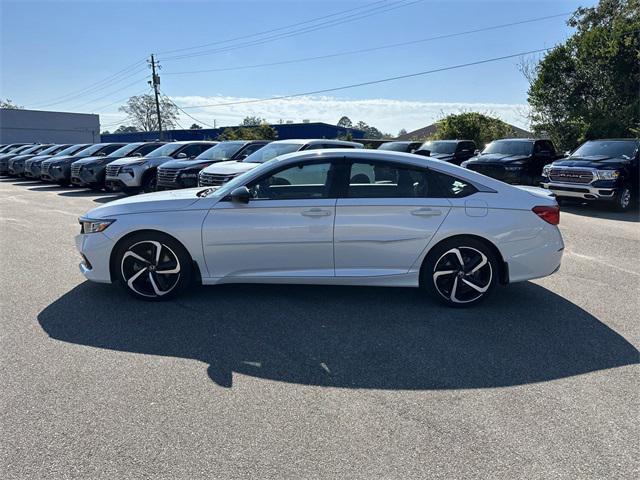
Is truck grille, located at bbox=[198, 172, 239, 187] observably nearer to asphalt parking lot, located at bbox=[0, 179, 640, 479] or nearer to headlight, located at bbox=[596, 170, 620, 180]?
asphalt parking lot, located at bbox=[0, 179, 640, 479]

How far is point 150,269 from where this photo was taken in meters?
4.79

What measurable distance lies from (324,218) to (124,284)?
2.16m

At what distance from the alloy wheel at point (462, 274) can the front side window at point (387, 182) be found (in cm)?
66

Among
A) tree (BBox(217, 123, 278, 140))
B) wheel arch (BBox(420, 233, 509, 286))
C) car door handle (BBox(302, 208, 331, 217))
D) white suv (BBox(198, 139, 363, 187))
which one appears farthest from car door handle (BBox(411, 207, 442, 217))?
tree (BBox(217, 123, 278, 140))

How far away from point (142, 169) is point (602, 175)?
12166mm

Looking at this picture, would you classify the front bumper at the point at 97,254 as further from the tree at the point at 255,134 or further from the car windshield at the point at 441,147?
the tree at the point at 255,134

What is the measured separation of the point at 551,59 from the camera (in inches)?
925

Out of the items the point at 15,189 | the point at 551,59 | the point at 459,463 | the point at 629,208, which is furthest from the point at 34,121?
the point at 459,463

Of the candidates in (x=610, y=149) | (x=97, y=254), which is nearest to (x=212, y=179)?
(x=97, y=254)

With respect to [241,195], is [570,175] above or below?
above

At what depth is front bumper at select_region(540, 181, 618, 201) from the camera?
11.2 m

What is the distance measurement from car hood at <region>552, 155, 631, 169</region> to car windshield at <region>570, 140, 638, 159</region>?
284 mm

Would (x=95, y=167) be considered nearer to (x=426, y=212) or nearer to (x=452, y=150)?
(x=452, y=150)

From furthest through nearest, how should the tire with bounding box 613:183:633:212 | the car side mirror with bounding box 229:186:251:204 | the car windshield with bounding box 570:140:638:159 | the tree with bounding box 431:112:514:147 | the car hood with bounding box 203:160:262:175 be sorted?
the tree with bounding box 431:112:514:147 < the car windshield with bounding box 570:140:638:159 < the tire with bounding box 613:183:633:212 < the car hood with bounding box 203:160:262:175 < the car side mirror with bounding box 229:186:251:204
